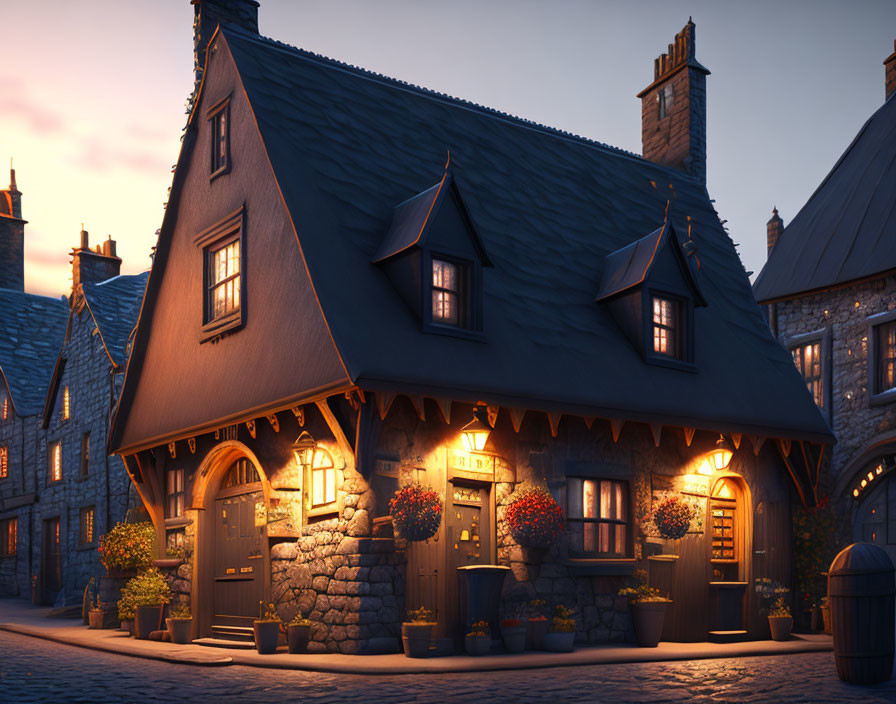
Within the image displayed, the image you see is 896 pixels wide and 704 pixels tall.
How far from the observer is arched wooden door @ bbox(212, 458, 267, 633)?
14.6 m

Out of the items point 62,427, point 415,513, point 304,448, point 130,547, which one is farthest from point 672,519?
point 62,427


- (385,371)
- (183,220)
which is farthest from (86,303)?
(385,371)

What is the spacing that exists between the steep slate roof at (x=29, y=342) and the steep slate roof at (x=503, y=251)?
51.2 feet

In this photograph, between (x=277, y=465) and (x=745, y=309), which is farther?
(x=745, y=309)

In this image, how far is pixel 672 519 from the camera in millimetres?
14953

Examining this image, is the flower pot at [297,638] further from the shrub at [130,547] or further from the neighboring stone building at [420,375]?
the shrub at [130,547]

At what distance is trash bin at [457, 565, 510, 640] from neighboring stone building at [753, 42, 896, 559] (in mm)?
8858

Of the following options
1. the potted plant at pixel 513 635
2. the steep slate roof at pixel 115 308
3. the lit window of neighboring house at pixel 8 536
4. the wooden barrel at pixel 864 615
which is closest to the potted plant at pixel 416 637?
the potted plant at pixel 513 635

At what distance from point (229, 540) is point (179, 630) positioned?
1447mm

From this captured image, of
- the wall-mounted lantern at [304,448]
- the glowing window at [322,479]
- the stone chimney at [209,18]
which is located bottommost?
→ the glowing window at [322,479]

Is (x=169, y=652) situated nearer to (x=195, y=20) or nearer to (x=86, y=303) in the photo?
(x=195, y=20)

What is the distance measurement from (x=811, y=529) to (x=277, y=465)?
29.0 ft

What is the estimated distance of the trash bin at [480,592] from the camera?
42.4 ft

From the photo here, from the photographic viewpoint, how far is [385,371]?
1242 centimetres
